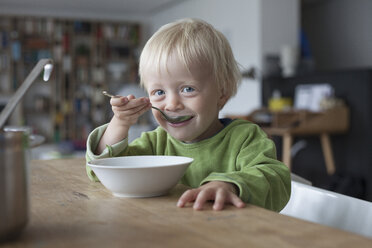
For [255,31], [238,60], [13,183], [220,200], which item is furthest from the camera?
[238,60]

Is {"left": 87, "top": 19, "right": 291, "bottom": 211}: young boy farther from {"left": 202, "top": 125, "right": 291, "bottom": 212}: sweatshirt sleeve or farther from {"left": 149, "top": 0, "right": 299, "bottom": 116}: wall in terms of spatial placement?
{"left": 149, "top": 0, "right": 299, "bottom": 116}: wall

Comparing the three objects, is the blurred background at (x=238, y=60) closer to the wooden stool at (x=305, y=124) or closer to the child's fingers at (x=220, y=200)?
the wooden stool at (x=305, y=124)

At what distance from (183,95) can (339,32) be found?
6711mm

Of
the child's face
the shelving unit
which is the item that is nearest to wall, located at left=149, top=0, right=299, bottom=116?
the shelving unit

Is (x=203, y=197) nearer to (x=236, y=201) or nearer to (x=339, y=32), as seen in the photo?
(x=236, y=201)

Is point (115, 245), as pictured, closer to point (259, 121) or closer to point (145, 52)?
point (145, 52)

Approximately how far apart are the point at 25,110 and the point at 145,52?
7.05m

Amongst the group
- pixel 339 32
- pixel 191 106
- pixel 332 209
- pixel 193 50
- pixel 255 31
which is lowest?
pixel 332 209

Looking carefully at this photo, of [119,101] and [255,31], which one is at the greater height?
[255,31]

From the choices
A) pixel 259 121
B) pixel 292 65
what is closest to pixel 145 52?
pixel 259 121

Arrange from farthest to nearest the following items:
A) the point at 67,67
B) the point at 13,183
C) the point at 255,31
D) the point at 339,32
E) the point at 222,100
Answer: the point at 67,67 → the point at 339,32 → the point at 255,31 → the point at 222,100 → the point at 13,183

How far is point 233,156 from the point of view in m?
0.88

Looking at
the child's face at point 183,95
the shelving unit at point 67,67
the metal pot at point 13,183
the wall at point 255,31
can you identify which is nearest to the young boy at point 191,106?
the child's face at point 183,95

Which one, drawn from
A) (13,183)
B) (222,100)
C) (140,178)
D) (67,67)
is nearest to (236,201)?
(140,178)
